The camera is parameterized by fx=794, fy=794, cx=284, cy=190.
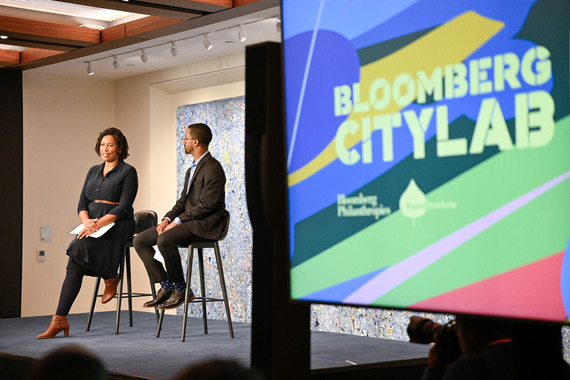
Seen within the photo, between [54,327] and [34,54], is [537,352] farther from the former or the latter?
[34,54]

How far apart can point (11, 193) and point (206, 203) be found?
3331 mm

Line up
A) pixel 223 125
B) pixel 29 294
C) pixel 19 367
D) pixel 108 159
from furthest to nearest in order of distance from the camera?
pixel 29 294, pixel 223 125, pixel 108 159, pixel 19 367

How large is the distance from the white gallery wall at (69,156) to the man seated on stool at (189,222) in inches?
89.8

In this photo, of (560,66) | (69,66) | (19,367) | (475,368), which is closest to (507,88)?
(560,66)

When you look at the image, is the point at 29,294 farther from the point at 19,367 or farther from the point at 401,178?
the point at 401,178

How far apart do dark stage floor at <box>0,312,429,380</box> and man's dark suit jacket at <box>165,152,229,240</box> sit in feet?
2.50

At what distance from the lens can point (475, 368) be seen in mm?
1806

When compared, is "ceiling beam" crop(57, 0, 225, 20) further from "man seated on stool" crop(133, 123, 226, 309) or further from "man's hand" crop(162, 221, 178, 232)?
"man's hand" crop(162, 221, 178, 232)

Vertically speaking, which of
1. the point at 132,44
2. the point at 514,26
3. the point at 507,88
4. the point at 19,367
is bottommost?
the point at 19,367

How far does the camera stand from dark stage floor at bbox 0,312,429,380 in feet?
14.4

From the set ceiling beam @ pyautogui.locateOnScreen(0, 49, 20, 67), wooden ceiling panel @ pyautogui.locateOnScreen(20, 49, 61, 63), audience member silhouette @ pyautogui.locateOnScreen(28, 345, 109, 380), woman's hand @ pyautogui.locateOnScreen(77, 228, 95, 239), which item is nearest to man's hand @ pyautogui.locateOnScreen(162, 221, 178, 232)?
woman's hand @ pyautogui.locateOnScreen(77, 228, 95, 239)

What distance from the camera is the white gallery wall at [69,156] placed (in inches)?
309

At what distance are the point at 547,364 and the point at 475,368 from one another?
18 cm

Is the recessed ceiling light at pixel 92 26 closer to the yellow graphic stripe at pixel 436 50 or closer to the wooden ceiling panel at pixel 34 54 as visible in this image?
the wooden ceiling panel at pixel 34 54
